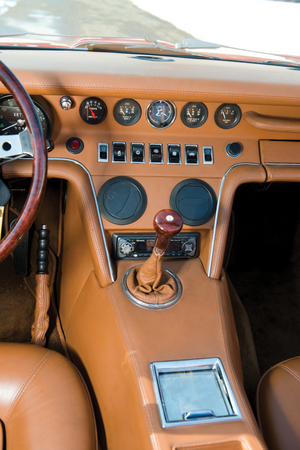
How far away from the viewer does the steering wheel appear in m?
0.90

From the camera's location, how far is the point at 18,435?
0.97m

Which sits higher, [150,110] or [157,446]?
[150,110]

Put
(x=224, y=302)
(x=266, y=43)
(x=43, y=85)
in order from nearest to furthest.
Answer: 1. (x=43, y=85)
2. (x=224, y=302)
3. (x=266, y=43)

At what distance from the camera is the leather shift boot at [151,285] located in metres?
1.26

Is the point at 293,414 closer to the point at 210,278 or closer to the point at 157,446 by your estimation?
the point at 157,446

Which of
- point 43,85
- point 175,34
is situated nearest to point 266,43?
point 175,34

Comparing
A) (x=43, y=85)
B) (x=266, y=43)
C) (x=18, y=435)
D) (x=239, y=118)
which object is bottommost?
(x=18, y=435)

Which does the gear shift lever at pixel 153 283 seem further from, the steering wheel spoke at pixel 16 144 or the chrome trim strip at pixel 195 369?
the steering wheel spoke at pixel 16 144

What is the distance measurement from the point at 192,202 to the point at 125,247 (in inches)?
14.9

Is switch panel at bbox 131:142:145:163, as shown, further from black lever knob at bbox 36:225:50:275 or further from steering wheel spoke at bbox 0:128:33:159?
black lever knob at bbox 36:225:50:275

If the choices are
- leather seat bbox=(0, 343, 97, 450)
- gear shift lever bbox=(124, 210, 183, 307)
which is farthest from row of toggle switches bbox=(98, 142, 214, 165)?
leather seat bbox=(0, 343, 97, 450)

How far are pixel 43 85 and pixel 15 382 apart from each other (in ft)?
3.46

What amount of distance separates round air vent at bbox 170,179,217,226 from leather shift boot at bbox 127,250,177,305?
0.33 m

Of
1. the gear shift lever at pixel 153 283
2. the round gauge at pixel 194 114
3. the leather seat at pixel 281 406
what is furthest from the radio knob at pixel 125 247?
the leather seat at pixel 281 406
